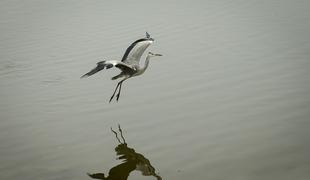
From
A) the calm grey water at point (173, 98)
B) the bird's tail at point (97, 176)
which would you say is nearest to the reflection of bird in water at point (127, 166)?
the bird's tail at point (97, 176)

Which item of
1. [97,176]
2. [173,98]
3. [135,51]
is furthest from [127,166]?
[135,51]

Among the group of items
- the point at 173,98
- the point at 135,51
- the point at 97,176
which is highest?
the point at 135,51

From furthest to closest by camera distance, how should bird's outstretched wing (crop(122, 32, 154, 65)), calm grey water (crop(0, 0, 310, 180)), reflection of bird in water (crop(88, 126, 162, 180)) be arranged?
bird's outstretched wing (crop(122, 32, 154, 65)), calm grey water (crop(0, 0, 310, 180)), reflection of bird in water (crop(88, 126, 162, 180))

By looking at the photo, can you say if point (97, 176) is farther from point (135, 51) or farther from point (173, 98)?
point (135, 51)

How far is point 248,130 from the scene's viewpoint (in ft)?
26.5

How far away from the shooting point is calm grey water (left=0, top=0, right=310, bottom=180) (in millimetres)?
7371

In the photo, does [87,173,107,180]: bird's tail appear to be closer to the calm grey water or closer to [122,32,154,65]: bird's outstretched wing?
the calm grey water

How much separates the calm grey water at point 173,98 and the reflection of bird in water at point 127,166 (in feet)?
0.36

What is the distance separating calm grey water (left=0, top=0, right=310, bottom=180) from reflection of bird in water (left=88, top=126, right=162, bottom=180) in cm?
11

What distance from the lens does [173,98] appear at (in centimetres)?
984

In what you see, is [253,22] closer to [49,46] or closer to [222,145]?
[49,46]

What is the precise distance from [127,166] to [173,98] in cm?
280

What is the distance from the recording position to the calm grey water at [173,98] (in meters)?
7.37

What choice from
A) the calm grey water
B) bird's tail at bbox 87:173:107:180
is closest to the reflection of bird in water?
bird's tail at bbox 87:173:107:180
